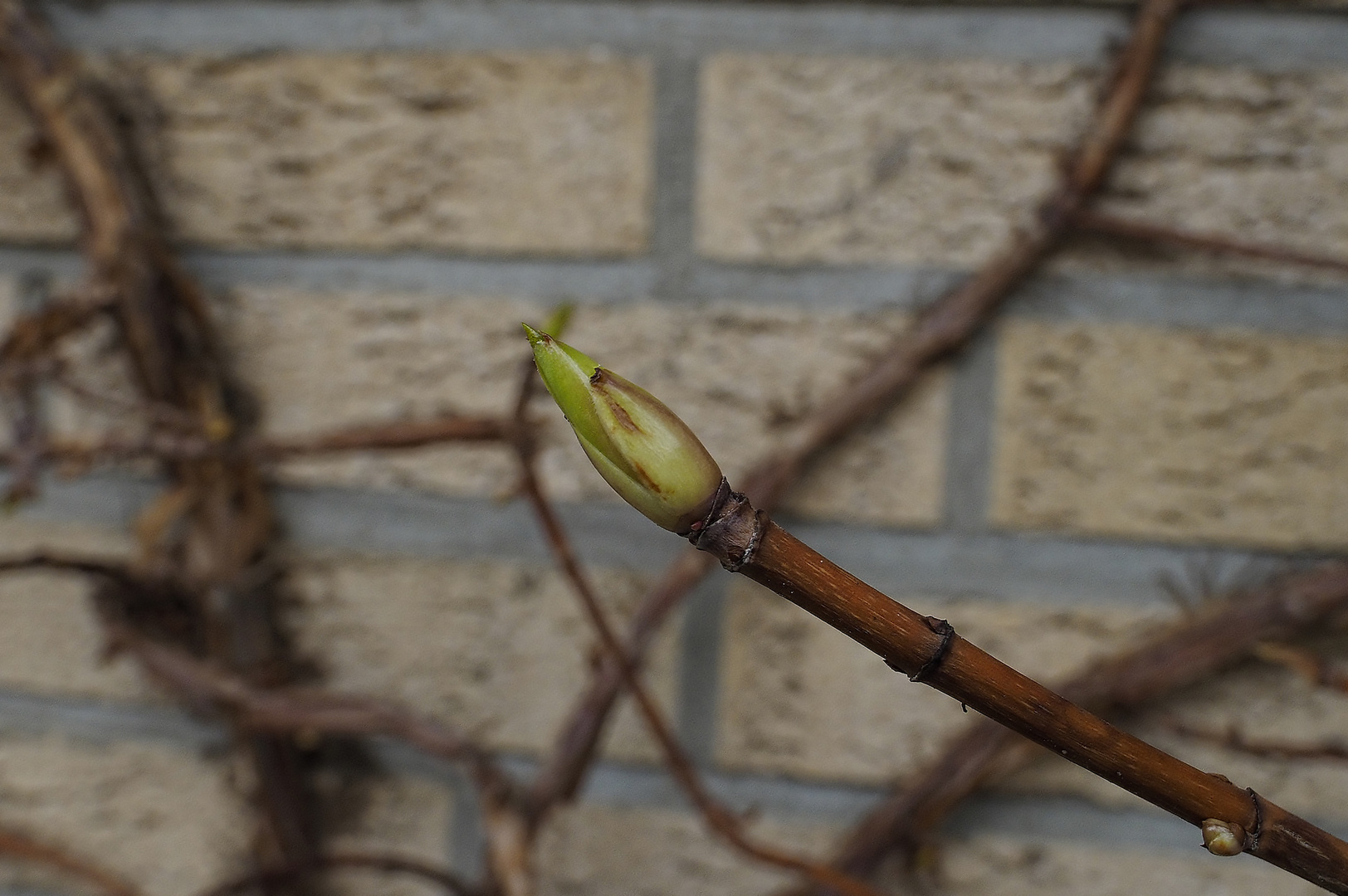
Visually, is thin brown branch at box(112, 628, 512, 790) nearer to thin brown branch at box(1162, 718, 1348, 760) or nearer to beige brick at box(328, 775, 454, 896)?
beige brick at box(328, 775, 454, 896)

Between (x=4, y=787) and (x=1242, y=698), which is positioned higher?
(x=1242, y=698)

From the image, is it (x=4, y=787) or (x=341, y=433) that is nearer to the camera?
(x=341, y=433)

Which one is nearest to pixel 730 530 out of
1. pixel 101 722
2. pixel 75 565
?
pixel 75 565

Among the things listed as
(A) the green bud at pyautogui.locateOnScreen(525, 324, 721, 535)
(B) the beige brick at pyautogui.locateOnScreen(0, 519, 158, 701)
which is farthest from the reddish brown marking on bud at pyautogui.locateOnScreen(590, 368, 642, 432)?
(B) the beige brick at pyautogui.locateOnScreen(0, 519, 158, 701)

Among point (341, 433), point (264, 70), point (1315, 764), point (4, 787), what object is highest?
point (264, 70)

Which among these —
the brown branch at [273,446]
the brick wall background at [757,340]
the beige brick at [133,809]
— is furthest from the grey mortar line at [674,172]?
the beige brick at [133,809]

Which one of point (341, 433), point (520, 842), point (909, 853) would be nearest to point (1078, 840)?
point (909, 853)

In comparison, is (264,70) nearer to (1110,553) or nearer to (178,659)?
(178,659)
